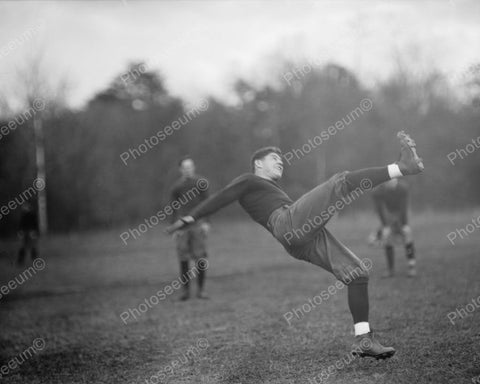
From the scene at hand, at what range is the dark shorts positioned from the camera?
4812 mm

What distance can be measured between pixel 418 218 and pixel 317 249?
28.2 m

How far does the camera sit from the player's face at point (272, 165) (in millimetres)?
5465

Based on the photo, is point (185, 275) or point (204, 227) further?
point (204, 227)

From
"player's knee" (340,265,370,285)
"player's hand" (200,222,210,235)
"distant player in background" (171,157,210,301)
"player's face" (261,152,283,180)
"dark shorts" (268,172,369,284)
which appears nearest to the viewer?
"dark shorts" (268,172,369,284)

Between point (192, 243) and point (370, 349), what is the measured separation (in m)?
6.10

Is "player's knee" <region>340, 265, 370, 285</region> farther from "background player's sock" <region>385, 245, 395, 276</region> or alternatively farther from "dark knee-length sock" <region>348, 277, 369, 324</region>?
"background player's sock" <region>385, 245, 395, 276</region>

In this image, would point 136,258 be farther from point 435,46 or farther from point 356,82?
point 435,46

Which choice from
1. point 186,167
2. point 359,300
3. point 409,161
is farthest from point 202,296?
point 409,161

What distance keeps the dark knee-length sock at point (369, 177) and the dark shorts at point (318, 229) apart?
0.09m

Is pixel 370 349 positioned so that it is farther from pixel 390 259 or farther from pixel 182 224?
pixel 390 259

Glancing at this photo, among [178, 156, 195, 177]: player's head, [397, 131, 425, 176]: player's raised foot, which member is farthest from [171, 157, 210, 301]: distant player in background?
[397, 131, 425, 176]: player's raised foot

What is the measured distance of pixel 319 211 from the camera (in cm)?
480

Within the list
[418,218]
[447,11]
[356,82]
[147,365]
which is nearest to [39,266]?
[147,365]

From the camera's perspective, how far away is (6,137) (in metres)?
29.9
